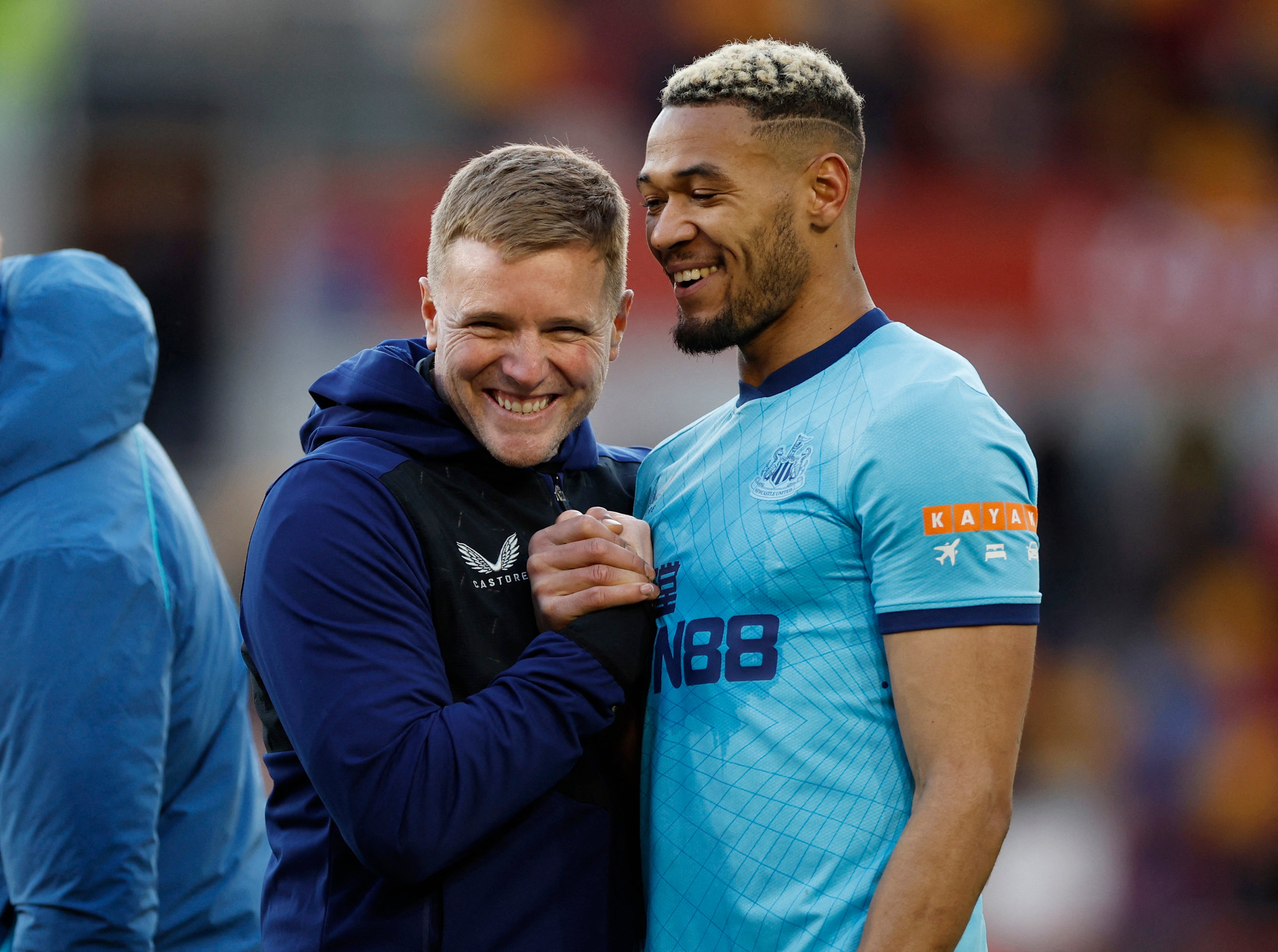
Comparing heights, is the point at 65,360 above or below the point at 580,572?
above

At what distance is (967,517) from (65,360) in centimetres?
161

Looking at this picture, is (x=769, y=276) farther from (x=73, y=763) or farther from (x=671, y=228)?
(x=73, y=763)

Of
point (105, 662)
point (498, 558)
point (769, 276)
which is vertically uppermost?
point (769, 276)

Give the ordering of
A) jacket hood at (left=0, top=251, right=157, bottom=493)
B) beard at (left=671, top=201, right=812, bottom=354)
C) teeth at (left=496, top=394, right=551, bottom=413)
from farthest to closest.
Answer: jacket hood at (left=0, top=251, right=157, bottom=493) < beard at (left=671, top=201, right=812, bottom=354) < teeth at (left=496, top=394, right=551, bottom=413)

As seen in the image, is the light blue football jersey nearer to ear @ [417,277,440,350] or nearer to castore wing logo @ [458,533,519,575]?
castore wing logo @ [458,533,519,575]

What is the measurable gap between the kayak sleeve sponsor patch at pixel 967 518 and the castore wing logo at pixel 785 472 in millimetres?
225

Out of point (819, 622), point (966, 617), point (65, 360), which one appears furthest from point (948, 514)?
point (65, 360)

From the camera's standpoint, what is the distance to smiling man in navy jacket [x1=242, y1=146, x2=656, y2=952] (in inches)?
67.3

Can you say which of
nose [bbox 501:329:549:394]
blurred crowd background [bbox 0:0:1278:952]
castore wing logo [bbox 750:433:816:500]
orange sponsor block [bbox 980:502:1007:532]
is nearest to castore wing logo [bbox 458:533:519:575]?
nose [bbox 501:329:549:394]

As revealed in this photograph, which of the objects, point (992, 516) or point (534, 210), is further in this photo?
point (534, 210)

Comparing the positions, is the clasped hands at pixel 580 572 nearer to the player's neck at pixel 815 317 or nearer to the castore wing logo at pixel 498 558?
the castore wing logo at pixel 498 558

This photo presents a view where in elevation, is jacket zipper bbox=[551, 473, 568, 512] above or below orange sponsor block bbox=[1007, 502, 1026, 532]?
below

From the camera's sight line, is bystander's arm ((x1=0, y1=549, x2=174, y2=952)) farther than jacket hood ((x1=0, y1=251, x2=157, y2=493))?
No

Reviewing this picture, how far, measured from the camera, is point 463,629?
188 cm
